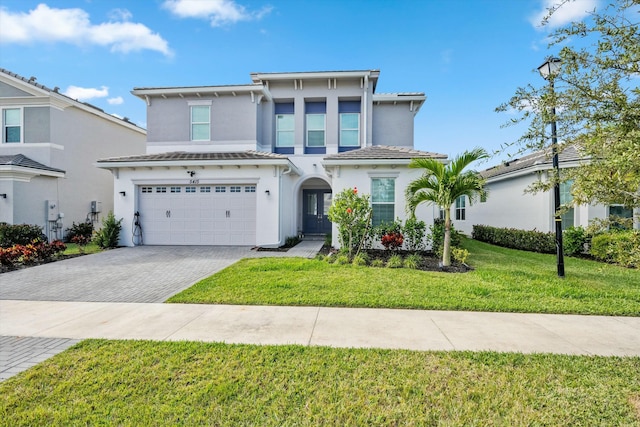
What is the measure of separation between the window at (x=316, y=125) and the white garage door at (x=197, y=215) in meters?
4.50

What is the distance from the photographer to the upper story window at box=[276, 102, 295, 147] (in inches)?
594

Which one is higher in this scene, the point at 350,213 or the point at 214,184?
the point at 214,184

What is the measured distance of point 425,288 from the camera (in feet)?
20.4

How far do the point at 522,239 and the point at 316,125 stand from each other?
35.0 ft

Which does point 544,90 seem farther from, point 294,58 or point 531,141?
point 294,58

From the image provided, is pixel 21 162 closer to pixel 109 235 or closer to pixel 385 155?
pixel 109 235

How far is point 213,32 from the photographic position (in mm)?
12953

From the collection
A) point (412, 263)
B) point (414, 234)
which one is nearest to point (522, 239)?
point (414, 234)

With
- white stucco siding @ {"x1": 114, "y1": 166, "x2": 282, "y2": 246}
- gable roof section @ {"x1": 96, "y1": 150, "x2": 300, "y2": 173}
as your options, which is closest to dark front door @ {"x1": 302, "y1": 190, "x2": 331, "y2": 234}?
gable roof section @ {"x1": 96, "y1": 150, "x2": 300, "y2": 173}

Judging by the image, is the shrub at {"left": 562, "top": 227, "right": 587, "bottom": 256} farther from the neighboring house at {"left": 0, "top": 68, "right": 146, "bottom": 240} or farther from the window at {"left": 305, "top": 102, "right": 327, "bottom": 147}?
the neighboring house at {"left": 0, "top": 68, "right": 146, "bottom": 240}

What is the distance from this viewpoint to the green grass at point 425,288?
5.29 m

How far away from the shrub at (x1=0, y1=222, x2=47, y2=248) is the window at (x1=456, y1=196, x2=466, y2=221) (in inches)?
834

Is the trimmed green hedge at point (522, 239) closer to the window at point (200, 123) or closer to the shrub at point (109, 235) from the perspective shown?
the window at point (200, 123)

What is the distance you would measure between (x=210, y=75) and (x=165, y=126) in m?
4.38
